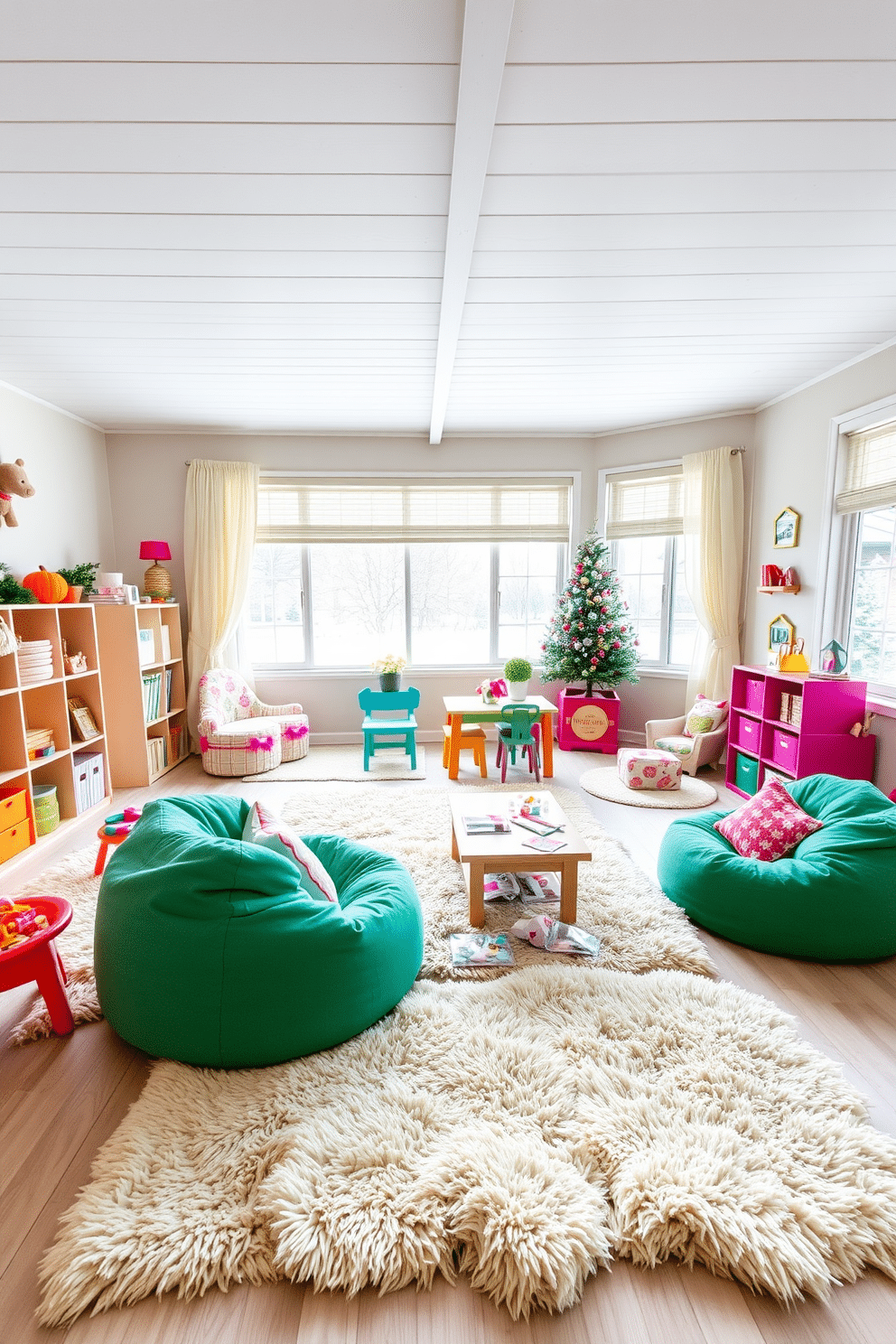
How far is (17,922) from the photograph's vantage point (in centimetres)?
202

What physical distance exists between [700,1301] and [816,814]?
6.50 feet

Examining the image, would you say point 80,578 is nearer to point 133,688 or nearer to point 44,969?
point 133,688

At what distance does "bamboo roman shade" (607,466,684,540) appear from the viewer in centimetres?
521

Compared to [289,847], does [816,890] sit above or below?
below

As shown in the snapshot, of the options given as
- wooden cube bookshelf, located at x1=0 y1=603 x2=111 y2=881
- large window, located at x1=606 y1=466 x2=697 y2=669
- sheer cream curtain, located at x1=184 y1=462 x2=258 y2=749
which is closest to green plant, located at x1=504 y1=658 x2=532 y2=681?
large window, located at x1=606 y1=466 x2=697 y2=669

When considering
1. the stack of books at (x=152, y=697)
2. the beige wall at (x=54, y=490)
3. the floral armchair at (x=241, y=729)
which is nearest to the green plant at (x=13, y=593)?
the beige wall at (x=54, y=490)

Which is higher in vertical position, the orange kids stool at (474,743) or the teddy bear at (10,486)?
the teddy bear at (10,486)

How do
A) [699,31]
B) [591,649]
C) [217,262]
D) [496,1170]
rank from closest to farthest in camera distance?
1. [496,1170]
2. [699,31]
3. [217,262]
4. [591,649]

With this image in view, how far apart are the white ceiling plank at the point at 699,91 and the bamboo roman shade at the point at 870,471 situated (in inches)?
85.6

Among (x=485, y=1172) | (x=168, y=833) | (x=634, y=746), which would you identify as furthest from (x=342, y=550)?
(x=485, y=1172)

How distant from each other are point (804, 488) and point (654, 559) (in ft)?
4.58

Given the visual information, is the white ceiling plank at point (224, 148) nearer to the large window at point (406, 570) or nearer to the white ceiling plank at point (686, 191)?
the white ceiling plank at point (686, 191)

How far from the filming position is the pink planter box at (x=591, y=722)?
17.3 ft

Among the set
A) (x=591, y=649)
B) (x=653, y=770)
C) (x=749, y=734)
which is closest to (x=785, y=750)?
(x=749, y=734)
